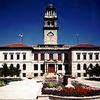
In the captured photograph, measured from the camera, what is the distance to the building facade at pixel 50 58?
66.6 metres

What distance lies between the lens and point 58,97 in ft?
64.4

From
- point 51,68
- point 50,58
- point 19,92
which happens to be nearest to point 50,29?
point 50,58

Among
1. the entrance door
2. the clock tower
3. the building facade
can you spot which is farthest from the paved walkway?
→ the clock tower

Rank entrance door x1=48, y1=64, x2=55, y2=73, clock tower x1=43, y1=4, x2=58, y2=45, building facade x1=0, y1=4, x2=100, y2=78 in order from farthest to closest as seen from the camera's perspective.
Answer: clock tower x1=43, y1=4, x2=58, y2=45, entrance door x1=48, y1=64, x2=55, y2=73, building facade x1=0, y1=4, x2=100, y2=78

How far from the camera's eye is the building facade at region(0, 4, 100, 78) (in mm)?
66562

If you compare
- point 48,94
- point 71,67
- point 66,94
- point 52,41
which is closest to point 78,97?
point 66,94

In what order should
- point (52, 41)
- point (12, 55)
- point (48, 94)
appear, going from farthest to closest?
point (52, 41) < point (12, 55) < point (48, 94)

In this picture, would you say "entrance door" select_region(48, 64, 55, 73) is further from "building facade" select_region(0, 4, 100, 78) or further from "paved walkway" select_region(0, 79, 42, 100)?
"paved walkway" select_region(0, 79, 42, 100)

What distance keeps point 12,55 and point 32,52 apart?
17.3 ft

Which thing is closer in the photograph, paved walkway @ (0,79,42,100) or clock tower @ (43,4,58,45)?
paved walkway @ (0,79,42,100)

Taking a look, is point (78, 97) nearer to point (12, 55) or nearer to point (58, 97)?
point (58, 97)

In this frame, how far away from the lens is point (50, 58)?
226ft

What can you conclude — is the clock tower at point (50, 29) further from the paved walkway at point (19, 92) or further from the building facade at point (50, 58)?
the paved walkway at point (19, 92)

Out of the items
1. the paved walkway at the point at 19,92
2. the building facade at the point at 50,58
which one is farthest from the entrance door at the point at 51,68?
the paved walkway at the point at 19,92
